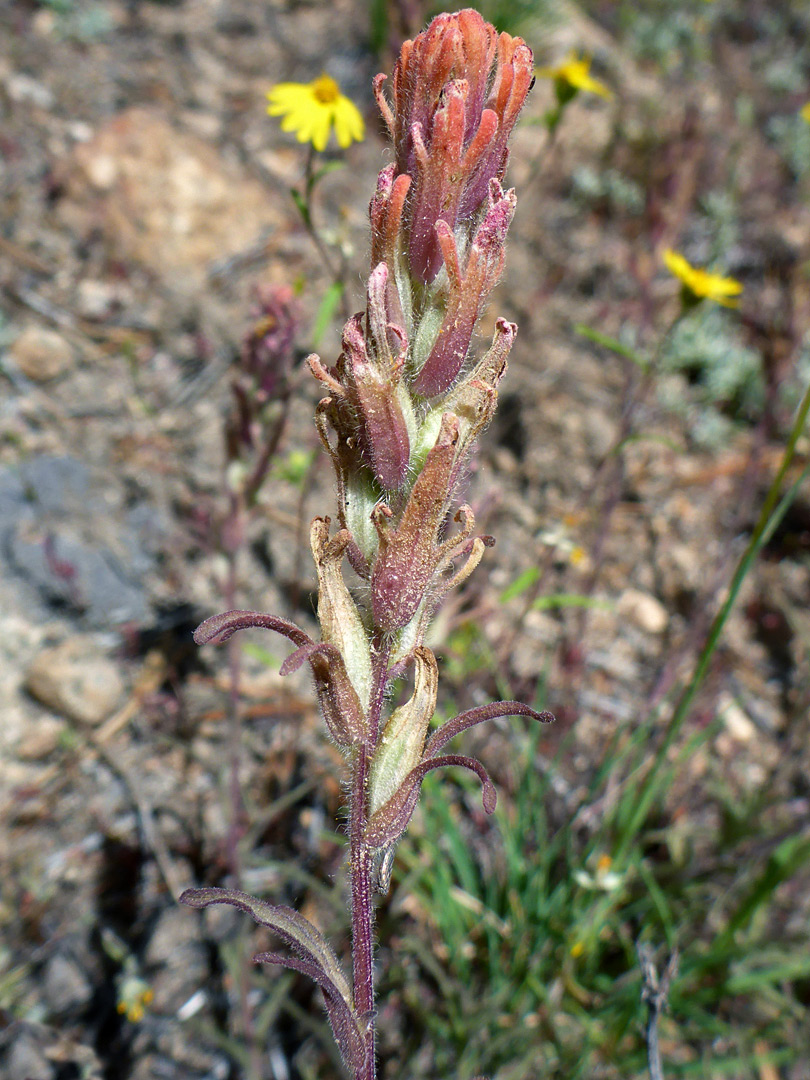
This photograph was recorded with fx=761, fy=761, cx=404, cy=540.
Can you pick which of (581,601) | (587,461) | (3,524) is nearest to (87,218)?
(3,524)

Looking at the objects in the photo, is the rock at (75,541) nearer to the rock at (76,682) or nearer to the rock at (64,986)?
the rock at (76,682)

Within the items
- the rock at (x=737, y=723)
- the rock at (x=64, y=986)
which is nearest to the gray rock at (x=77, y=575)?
the rock at (x=64, y=986)

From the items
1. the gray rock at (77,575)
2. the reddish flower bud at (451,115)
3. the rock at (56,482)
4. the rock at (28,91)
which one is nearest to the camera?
the reddish flower bud at (451,115)

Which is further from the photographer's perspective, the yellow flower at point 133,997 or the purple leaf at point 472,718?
the yellow flower at point 133,997

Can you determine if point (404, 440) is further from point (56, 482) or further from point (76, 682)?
point (56, 482)

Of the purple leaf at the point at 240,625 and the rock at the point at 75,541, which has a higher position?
the rock at the point at 75,541

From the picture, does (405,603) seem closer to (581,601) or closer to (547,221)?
(581,601)

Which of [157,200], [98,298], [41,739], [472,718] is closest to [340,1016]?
[472,718]
